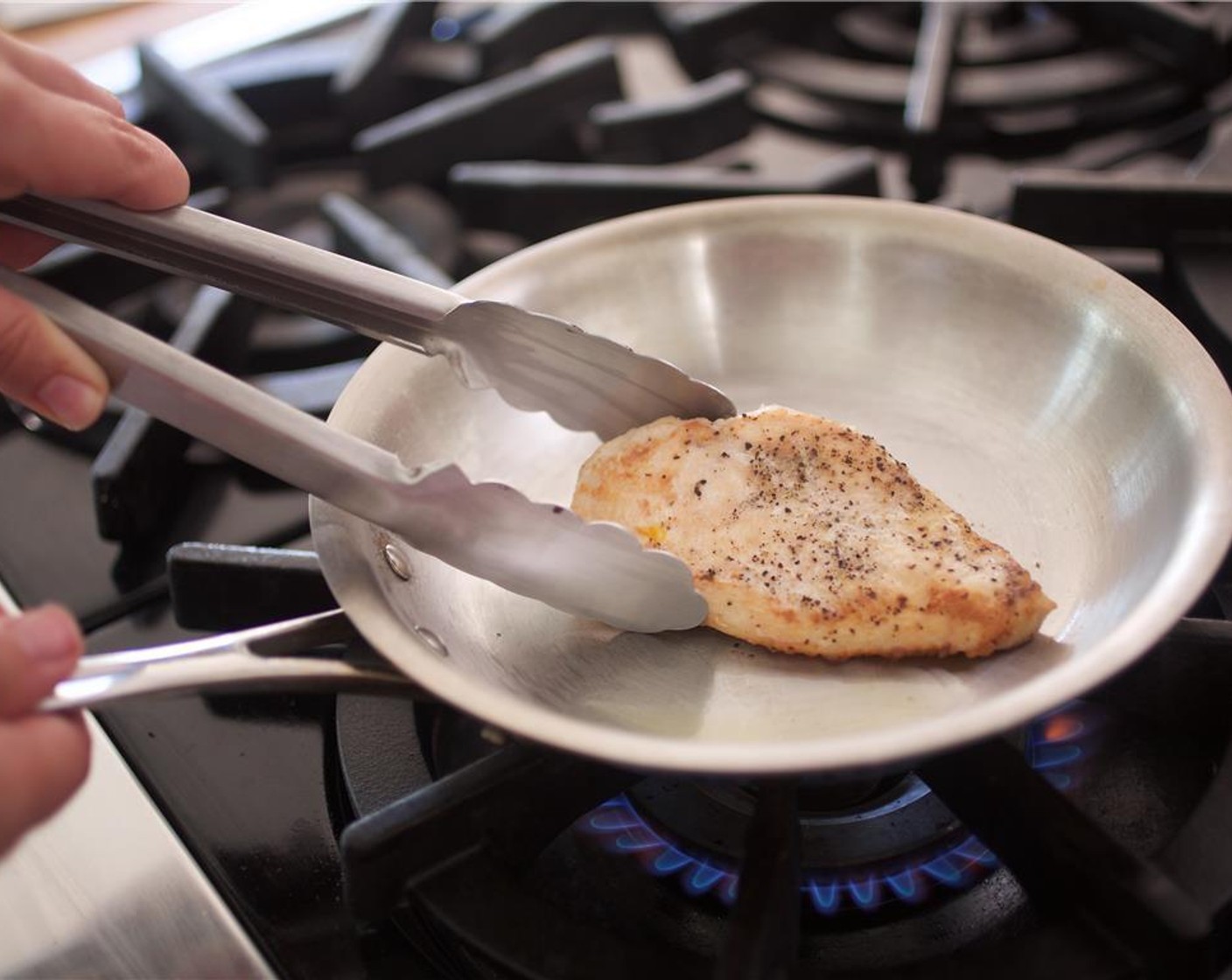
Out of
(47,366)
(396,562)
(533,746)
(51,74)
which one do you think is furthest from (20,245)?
(533,746)

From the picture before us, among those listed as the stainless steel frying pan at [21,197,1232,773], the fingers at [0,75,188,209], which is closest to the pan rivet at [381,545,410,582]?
the stainless steel frying pan at [21,197,1232,773]

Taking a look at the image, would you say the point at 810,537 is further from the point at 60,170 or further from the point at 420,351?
the point at 60,170

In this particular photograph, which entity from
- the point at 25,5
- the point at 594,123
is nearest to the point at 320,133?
the point at 594,123

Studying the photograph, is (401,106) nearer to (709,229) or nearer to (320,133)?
(320,133)

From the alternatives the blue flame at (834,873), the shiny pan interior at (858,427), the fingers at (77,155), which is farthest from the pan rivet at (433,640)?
the fingers at (77,155)

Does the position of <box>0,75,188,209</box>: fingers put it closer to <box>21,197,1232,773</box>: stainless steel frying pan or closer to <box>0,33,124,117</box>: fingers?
<box>0,33,124,117</box>: fingers
